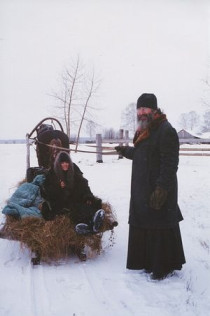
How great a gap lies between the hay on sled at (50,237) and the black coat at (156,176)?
787mm

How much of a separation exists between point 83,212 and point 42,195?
0.68m

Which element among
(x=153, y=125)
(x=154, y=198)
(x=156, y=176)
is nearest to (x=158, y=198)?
(x=154, y=198)

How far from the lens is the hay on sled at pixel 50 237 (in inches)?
174

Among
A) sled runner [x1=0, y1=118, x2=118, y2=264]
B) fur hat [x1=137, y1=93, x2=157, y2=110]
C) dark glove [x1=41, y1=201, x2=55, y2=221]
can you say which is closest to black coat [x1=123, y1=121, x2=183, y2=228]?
fur hat [x1=137, y1=93, x2=157, y2=110]

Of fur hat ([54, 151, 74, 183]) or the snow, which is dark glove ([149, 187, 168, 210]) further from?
fur hat ([54, 151, 74, 183])

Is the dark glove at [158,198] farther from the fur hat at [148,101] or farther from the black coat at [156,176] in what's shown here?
the fur hat at [148,101]

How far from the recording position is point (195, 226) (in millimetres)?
6309

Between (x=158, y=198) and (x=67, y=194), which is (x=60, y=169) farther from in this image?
(x=158, y=198)

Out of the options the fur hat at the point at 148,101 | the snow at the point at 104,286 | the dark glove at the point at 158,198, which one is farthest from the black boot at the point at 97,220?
the fur hat at the point at 148,101

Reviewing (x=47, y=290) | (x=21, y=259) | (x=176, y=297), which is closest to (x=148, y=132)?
(x=176, y=297)

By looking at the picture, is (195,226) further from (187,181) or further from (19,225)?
(187,181)

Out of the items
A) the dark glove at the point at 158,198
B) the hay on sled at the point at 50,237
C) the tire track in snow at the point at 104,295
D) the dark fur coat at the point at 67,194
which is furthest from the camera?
the dark fur coat at the point at 67,194

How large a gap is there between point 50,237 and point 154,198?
1.38 meters

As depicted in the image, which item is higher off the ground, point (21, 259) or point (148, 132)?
point (148, 132)
